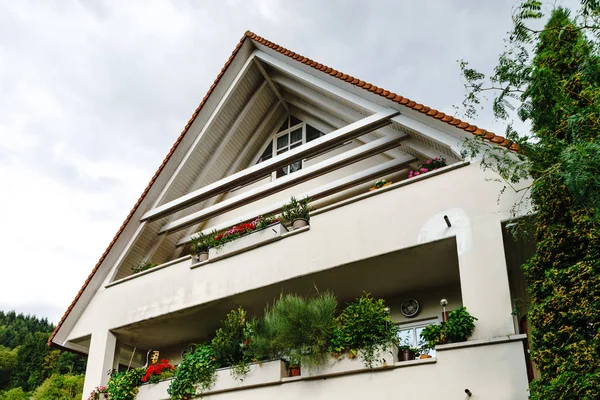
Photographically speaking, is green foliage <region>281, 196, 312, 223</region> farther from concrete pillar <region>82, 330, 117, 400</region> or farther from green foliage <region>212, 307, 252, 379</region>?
concrete pillar <region>82, 330, 117, 400</region>

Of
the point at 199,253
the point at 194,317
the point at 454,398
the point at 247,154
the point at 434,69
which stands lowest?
the point at 454,398

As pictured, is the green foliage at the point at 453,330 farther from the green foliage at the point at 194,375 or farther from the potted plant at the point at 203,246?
the potted plant at the point at 203,246

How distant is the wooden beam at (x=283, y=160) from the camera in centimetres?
1222

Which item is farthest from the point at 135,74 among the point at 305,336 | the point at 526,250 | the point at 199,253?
the point at 526,250

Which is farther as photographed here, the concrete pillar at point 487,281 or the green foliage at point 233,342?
the green foliage at point 233,342

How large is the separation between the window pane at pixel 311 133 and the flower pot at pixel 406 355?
7595 millimetres

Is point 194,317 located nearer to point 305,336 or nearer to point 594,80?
point 305,336

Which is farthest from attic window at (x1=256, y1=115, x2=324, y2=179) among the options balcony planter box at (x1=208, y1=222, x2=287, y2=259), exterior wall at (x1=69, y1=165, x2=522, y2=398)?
exterior wall at (x1=69, y1=165, x2=522, y2=398)

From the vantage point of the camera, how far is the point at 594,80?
788 cm

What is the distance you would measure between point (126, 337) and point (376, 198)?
7881 mm

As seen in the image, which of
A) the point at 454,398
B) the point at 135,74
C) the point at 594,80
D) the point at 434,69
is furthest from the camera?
the point at 135,74

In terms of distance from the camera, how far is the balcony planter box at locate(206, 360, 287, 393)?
10562mm

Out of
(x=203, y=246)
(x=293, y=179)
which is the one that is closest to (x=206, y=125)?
(x=293, y=179)

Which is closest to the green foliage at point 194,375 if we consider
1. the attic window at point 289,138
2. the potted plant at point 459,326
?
the potted plant at point 459,326
